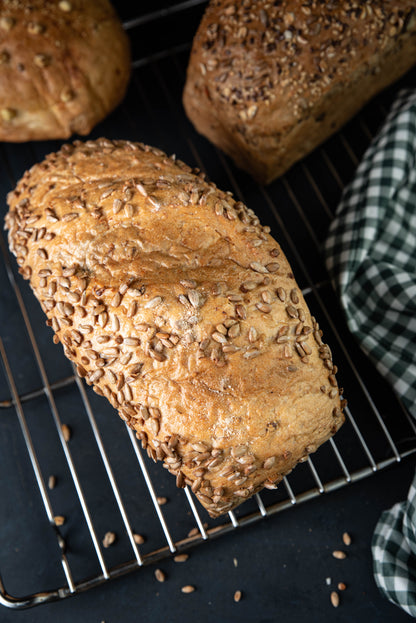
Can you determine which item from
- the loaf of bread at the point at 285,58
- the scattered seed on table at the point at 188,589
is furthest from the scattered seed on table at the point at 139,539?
the loaf of bread at the point at 285,58

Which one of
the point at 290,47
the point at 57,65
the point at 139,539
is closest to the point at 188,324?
the point at 139,539

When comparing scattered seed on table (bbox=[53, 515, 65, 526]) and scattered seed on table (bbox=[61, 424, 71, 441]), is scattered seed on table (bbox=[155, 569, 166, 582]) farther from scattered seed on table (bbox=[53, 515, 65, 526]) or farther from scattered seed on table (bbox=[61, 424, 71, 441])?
scattered seed on table (bbox=[61, 424, 71, 441])

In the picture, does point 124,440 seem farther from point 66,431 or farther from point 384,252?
point 384,252

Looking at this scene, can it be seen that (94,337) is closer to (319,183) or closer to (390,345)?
(390,345)

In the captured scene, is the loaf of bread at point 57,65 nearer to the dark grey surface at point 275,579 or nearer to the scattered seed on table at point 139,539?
the scattered seed on table at point 139,539

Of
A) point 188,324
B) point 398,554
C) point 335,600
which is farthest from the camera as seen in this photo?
point 335,600

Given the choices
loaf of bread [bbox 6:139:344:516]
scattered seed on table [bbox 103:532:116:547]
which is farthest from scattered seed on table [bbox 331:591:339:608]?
scattered seed on table [bbox 103:532:116:547]
